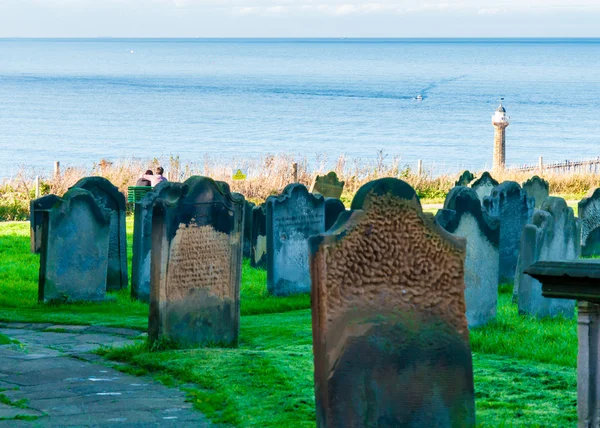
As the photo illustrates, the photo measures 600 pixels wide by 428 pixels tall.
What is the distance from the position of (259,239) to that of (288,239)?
219 cm

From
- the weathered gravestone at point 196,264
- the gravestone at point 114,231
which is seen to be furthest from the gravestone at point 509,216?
the weathered gravestone at point 196,264

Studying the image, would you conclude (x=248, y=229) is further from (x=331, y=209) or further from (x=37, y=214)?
(x=37, y=214)

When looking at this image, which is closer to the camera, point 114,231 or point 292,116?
point 114,231

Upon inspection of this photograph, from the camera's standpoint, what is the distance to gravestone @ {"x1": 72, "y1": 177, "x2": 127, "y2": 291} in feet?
46.5

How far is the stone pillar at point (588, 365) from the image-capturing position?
18.7 ft

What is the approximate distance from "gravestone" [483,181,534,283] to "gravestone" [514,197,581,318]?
2975 mm

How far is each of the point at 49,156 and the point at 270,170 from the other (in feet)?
96.7

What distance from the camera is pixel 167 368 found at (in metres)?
8.86

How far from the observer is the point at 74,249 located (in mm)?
12820

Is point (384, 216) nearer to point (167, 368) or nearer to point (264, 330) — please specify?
point (167, 368)

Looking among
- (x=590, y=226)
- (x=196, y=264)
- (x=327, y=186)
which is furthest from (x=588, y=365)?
(x=327, y=186)

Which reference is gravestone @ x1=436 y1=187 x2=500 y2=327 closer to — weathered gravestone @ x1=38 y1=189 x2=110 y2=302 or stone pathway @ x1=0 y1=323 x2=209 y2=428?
stone pathway @ x1=0 y1=323 x2=209 y2=428

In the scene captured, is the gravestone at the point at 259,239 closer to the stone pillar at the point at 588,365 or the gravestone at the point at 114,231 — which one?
the gravestone at the point at 114,231

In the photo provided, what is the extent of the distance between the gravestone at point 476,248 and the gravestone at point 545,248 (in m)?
0.37
